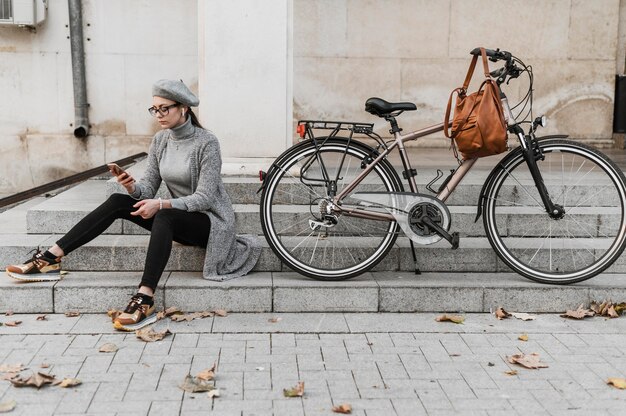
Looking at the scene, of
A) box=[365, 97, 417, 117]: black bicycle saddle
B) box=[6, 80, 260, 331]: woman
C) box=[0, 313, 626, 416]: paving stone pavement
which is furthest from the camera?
box=[365, 97, 417, 117]: black bicycle saddle

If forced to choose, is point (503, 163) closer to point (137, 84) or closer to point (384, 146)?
point (384, 146)

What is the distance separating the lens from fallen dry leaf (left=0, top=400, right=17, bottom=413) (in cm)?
376

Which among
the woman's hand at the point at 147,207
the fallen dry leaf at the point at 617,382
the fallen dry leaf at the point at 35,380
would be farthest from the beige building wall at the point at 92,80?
A: the fallen dry leaf at the point at 617,382

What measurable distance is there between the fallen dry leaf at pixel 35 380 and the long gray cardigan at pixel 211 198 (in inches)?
59.7

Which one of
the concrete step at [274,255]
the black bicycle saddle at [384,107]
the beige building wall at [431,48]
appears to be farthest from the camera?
the beige building wall at [431,48]

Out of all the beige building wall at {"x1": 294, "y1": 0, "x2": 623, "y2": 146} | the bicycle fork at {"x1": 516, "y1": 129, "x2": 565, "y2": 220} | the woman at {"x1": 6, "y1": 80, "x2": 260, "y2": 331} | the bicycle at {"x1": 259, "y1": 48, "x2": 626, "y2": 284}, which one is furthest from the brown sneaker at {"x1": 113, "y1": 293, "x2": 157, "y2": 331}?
the beige building wall at {"x1": 294, "y1": 0, "x2": 623, "y2": 146}

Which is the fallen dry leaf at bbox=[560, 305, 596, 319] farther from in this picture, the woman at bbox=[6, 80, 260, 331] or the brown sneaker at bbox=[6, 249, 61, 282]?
the brown sneaker at bbox=[6, 249, 61, 282]

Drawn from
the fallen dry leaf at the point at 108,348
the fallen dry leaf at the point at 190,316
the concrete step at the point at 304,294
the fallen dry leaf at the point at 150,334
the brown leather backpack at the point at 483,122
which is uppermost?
the brown leather backpack at the point at 483,122

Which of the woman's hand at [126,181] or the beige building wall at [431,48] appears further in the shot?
the beige building wall at [431,48]

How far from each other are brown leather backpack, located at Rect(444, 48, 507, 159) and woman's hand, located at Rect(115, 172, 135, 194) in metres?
2.17

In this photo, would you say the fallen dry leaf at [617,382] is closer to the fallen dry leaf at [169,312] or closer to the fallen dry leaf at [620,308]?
the fallen dry leaf at [620,308]

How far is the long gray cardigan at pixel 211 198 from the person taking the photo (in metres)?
5.36

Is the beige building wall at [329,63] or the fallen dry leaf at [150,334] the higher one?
the beige building wall at [329,63]

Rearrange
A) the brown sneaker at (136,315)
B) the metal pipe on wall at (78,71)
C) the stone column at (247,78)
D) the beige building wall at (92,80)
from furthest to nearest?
the beige building wall at (92,80) → the metal pipe on wall at (78,71) → the stone column at (247,78) → the brown sneaker at (136,315)
